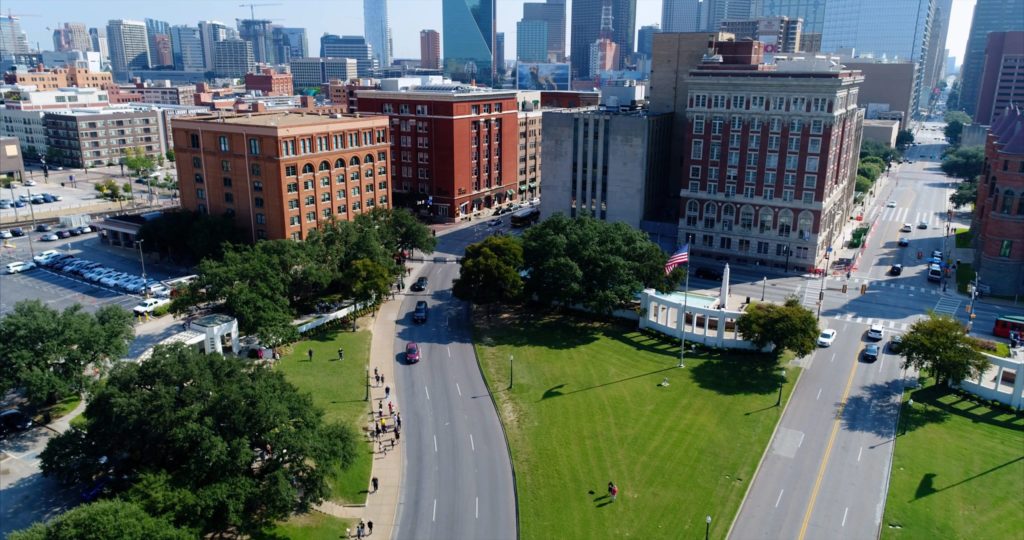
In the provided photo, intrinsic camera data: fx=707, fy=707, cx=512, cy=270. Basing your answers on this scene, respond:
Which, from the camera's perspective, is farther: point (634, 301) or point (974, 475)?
point (634, 301)

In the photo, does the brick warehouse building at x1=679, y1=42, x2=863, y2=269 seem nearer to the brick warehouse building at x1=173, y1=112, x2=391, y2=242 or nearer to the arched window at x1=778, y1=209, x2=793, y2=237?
the arched window at x1=778, y1=209, x2=793, y2=237

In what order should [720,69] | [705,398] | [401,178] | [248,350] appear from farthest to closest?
[401,178], [720,69], [248,350], [705,398]

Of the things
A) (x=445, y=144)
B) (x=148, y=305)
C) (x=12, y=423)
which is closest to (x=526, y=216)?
(x=445, y=144)

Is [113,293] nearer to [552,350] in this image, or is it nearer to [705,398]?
[552,350]

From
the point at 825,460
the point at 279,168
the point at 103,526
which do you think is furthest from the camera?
the point at 279,168

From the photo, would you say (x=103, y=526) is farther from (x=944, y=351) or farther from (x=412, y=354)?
(x=944, y=351)

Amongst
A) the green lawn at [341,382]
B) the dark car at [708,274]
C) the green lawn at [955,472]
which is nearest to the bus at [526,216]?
the dark car at [708,274]

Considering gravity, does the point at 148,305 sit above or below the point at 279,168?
below

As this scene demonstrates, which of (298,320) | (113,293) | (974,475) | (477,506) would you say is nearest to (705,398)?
Result: (974,475)
